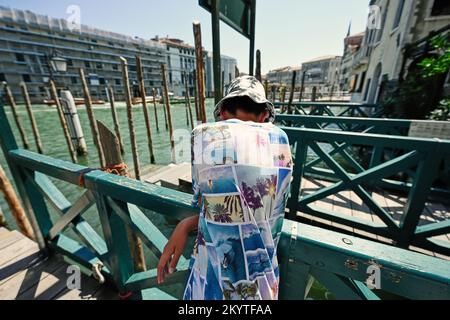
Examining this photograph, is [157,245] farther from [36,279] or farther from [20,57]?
[20,57]

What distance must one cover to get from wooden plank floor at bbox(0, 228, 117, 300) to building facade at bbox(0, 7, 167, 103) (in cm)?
3451

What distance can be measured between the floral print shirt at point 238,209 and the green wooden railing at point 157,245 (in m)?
0.19

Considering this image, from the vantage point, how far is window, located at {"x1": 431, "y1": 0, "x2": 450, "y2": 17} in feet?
27.8

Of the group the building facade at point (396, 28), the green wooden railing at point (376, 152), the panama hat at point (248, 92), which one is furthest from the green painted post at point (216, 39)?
the building facade at point (396, 28)

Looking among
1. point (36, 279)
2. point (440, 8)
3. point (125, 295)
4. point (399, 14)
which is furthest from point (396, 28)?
point (36, 279)

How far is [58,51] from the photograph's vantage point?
2834 centimetres

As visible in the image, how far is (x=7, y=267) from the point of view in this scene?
7.50 feet

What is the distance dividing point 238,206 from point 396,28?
15066mm

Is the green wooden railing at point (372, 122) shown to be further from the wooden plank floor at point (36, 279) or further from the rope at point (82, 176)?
the wooden plank floor at point (36, 279)

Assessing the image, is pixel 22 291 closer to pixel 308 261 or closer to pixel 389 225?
pixel 308 261

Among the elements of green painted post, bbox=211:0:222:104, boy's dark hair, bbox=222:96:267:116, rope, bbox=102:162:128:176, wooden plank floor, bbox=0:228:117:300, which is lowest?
wooden plank floor, bbox=0:228:117:300

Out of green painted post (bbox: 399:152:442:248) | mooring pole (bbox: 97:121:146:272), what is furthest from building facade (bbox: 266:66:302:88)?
mooring pole (bbox: 97:121:146:272)

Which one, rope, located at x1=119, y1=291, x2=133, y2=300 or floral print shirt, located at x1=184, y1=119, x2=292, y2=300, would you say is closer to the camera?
floral print shirt, located at x1=184, y1=119, x2=292, y2=300

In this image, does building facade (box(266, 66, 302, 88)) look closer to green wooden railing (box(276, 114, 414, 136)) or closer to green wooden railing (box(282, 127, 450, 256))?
green wooden railing (box(276, 114, 414, 136))
